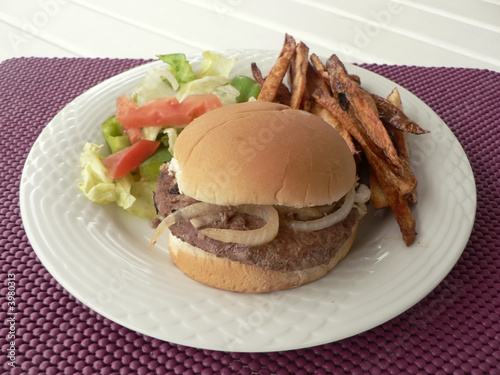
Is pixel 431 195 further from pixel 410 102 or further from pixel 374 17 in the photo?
pixel 374 17

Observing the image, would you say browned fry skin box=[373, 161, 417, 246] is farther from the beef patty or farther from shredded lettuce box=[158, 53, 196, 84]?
shredded lettuce box=[158, 53, 196, 84]

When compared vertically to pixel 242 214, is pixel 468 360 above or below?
below

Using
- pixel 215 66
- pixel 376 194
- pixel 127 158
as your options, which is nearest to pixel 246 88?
pixel 215 66

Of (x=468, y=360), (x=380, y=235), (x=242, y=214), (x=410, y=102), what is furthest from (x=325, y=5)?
(x=468, y=360)

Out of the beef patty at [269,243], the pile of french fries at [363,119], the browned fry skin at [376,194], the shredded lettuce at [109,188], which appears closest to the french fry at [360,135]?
the pile of french fries at [363,119]

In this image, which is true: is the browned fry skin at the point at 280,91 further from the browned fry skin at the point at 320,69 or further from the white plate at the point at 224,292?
the white plate at the point at 224,292

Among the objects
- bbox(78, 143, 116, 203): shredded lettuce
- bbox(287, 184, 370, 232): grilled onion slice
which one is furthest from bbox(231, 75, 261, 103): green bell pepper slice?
bbox(287, 184, 370, 232): grilled onion slice
